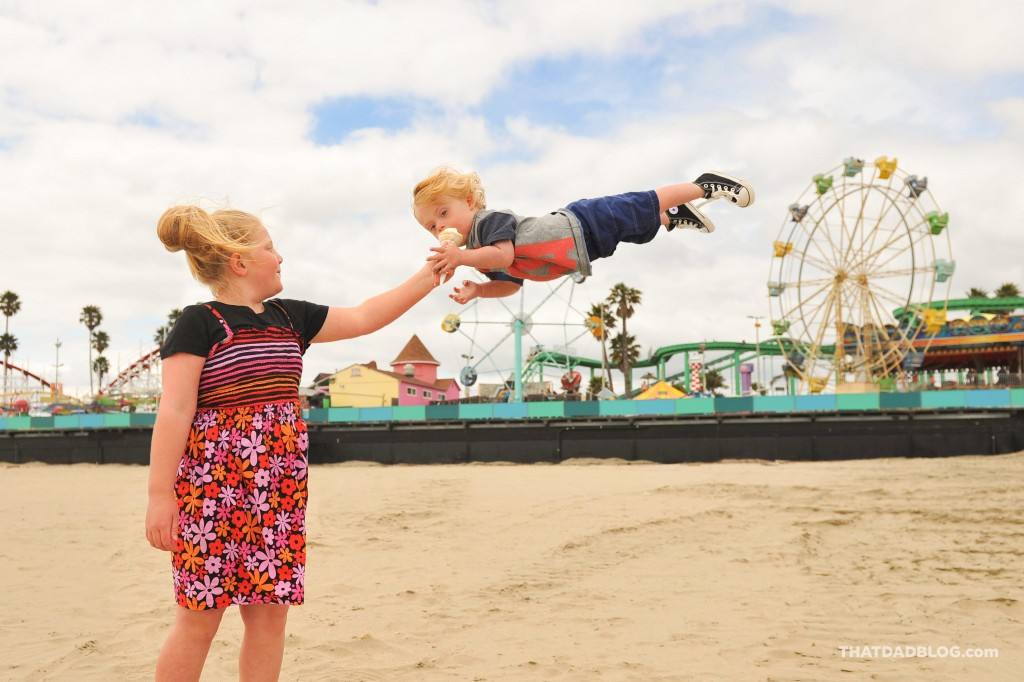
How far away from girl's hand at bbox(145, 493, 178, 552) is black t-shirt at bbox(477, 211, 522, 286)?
4.85 ft

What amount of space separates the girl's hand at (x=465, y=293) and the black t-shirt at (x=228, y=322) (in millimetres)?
535

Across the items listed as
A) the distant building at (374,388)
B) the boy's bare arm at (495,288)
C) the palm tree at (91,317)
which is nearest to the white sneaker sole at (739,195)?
the boy's bare arm at (495,288)

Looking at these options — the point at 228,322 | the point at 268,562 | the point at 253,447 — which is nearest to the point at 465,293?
the point at 228,322

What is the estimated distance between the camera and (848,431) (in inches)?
794

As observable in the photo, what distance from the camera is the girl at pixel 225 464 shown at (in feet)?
8.61

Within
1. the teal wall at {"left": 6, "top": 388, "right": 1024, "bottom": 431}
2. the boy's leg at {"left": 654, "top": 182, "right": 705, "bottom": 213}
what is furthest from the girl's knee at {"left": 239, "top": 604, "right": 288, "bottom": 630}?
the teal wall at {"left": 6, "top": 388, "right": 1024, "bottom": 431}

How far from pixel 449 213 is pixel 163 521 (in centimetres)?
155

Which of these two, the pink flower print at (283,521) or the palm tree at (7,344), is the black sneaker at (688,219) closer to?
the pink flower print at (283,521)

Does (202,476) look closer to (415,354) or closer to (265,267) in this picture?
(265,267)

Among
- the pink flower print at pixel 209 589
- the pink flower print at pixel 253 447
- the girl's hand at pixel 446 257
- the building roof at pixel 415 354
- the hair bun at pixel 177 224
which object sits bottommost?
the pink flower print at pixel 209 589

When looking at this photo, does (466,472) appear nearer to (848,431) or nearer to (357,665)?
(848,431)

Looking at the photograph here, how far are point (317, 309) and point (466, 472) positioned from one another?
611 inches

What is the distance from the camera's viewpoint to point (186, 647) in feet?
8.68

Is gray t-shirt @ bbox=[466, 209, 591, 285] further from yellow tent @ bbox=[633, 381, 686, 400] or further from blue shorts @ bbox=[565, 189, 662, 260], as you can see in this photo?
yellow tent @ bbox=[633, 381, 686, 400]
